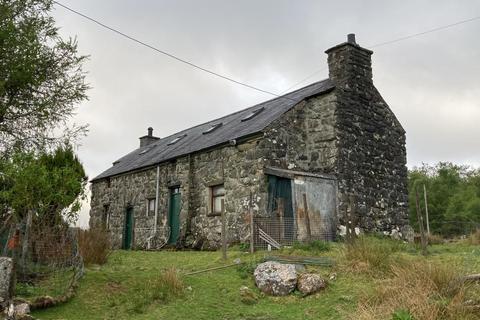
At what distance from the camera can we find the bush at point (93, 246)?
11541 millimetres

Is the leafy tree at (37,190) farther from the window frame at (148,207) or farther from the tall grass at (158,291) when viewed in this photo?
the window frame at (148,207)

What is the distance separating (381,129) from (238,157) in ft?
18.9

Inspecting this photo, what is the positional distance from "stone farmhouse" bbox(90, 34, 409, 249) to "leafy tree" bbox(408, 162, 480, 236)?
23.1m

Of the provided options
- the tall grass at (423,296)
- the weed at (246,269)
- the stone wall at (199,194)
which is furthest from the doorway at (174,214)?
the tall grass at (423,296)

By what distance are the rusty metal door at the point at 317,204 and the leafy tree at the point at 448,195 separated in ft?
83.4

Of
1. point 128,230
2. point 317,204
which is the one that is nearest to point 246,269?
point 317,204

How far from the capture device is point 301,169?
53.8ft

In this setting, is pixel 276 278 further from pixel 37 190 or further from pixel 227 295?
Result: pixel 37 190

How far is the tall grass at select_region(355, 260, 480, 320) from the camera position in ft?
22.3

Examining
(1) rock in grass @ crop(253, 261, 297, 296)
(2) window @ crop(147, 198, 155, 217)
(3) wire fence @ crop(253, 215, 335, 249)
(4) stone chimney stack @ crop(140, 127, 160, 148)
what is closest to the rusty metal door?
(3) wire fence @ crop(253, 215, 335, 249)

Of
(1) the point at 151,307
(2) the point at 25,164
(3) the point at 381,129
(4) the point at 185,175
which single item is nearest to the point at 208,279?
(1) the point at 151,307

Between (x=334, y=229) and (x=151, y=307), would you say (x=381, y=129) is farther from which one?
(x=151, y=307)

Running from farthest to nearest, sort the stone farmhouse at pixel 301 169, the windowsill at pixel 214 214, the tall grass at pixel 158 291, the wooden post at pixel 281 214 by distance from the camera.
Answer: the windowsill at pixel 214 214 → the stone farmhouse at pixel 301 169 → the wooden post at pixel 281 214 → the tall grass at pixel 158 291

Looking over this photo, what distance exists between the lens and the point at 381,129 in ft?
58.7
